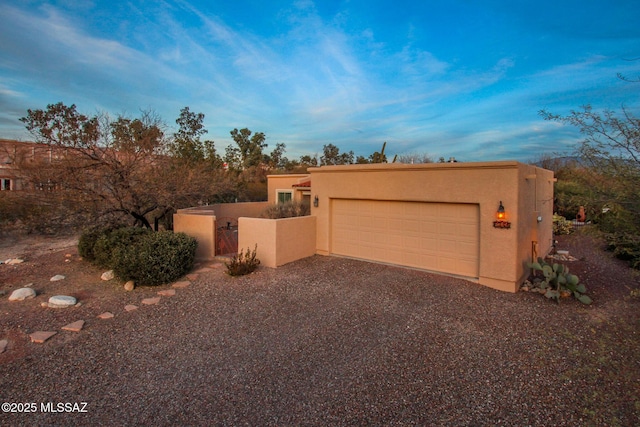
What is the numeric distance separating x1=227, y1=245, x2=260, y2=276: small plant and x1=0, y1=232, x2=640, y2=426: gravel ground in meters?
1.35

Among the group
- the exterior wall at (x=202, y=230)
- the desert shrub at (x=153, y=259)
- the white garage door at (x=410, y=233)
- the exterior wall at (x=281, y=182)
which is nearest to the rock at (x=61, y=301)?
the desert shrub at (x=153, y=259)

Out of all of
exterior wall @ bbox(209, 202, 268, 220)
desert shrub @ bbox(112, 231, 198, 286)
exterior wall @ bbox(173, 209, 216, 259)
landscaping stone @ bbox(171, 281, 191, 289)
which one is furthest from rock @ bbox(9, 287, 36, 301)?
exterior wall @ bbox(209, 202, 268, 220)

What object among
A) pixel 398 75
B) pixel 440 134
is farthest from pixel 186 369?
pixel 440 134

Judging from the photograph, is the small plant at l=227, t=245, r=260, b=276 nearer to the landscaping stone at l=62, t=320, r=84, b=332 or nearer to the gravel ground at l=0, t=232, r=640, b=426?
the gravel ground at l=0, t=232, r=640, b=426

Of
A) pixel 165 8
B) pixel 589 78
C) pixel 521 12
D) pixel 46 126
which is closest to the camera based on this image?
pixel 589 78

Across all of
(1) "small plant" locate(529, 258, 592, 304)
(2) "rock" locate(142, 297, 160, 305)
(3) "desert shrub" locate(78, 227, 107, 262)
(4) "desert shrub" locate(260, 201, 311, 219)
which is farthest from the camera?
(4) "desert shrub" locate(260, 201, 311, 219)

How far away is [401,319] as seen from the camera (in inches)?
250

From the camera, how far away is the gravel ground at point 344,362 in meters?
3.70

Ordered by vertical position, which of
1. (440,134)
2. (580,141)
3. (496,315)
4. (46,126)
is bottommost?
(496,315)

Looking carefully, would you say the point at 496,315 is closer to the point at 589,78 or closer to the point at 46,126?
the point at 589,78

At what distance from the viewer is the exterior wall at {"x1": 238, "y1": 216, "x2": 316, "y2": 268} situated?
32.7 ft

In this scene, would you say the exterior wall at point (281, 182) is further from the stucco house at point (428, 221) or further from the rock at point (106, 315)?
the rock at point (106, 315)

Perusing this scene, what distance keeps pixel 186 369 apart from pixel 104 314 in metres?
3.17

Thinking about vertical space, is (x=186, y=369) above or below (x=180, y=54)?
below
